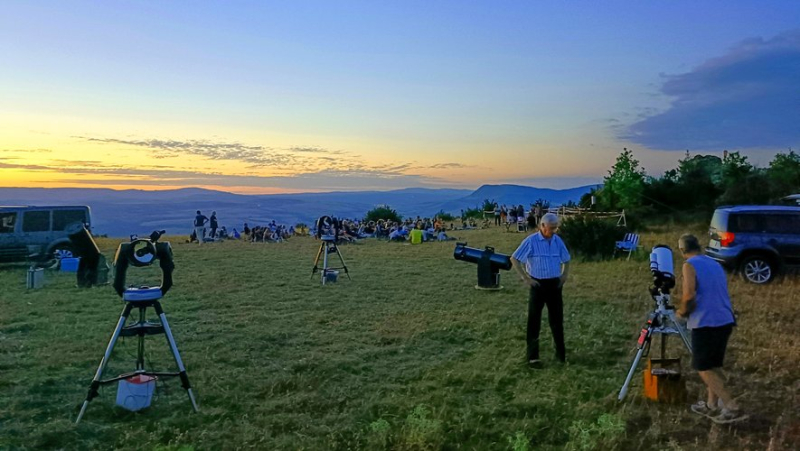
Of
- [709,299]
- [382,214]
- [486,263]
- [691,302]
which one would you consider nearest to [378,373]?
[691,302]

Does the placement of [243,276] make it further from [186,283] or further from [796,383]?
[796,383]

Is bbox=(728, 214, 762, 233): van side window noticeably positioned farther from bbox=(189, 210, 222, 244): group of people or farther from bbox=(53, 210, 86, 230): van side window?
bbox=(189, 210, 222, 244): group of people

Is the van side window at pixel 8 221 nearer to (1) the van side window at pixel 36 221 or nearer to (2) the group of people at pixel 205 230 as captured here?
(1) the van side window at pixel 36 221

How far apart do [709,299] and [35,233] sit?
659 inches

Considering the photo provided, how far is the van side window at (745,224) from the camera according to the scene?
38.8ft

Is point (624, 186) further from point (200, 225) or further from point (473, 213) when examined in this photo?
point (200, 225)

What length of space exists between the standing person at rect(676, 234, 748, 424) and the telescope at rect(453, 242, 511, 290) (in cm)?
713

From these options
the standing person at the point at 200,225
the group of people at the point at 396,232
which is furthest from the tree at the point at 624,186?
the standing person at the point at 200,225

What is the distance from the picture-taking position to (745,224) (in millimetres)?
11852

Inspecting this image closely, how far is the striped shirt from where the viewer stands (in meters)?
6.45

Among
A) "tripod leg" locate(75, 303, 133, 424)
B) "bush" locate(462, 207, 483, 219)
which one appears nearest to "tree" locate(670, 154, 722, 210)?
"bush" locate(462, 207, 483, 219)

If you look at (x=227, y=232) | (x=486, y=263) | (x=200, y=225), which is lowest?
(x=227, y=232)

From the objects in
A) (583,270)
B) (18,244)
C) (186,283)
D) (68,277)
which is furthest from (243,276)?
(583,270)

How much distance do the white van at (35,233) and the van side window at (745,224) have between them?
15748mm
